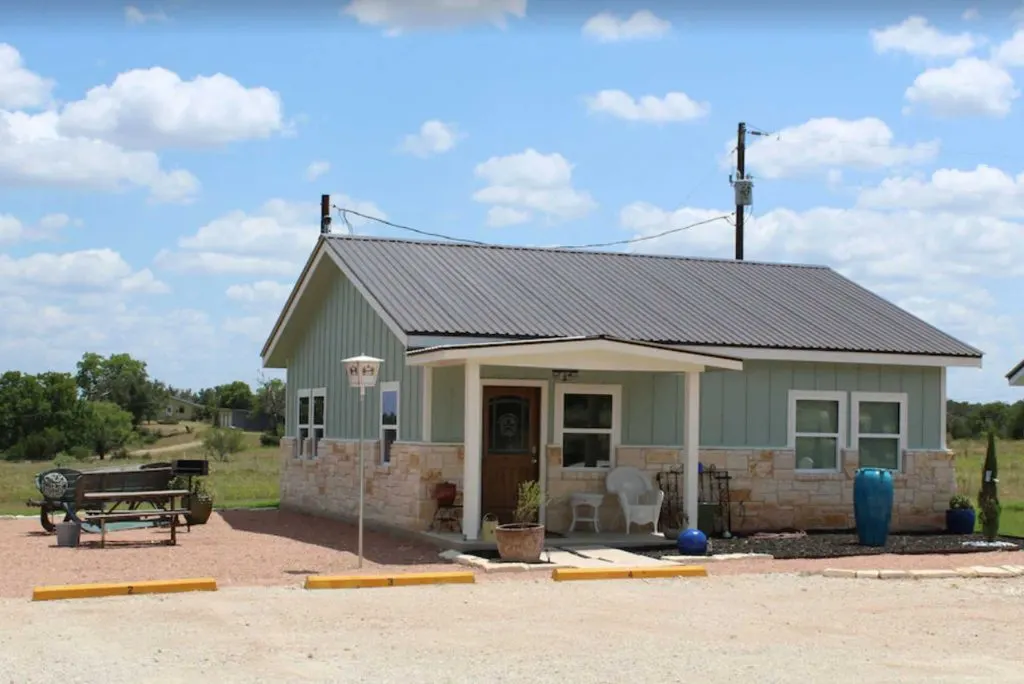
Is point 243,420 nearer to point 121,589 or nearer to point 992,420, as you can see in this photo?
point 992,420

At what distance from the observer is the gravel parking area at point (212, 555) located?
13.7 meters

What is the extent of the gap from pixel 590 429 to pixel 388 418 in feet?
9.51

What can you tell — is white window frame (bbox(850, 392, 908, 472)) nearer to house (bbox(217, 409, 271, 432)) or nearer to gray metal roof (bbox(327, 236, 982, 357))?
gray metal roof (bbox(327, 236, 982, 357))

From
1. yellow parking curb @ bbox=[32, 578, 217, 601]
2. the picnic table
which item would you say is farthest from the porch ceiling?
yellow parking curb @ bbox=[32, 578, 217, 601]

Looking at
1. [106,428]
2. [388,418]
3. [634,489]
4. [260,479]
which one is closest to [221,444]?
[260,479]

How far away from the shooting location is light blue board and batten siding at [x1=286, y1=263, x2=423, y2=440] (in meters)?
18.4

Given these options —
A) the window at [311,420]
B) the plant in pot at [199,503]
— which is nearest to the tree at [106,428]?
the window at [311,420]

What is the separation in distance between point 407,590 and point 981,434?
50.9m

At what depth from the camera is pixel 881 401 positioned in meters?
20.5

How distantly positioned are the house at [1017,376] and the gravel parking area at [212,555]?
8.30 metres

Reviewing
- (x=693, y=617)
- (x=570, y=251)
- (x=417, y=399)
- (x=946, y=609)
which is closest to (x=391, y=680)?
(x=693, y=617)

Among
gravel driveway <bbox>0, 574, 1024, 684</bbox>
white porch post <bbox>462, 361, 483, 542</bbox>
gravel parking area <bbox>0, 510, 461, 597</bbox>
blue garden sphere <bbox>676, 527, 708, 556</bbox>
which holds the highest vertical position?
white porch post <bbox>462, 361, 483, 542</bbox>

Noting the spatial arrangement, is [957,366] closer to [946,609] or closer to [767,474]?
[767,474]

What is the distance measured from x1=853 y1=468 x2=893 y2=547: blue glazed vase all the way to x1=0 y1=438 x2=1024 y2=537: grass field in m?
3.49
